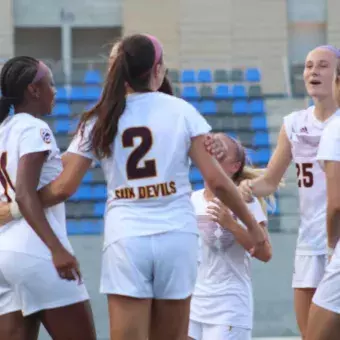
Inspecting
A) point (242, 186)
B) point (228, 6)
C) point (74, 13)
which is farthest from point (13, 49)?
point (242, 186)

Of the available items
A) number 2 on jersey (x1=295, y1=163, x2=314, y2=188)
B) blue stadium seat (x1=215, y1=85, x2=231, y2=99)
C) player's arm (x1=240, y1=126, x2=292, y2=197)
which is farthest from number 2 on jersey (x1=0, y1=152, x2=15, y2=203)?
blue stadium seat (x1=215, y1=85, x2=231, y2=99)

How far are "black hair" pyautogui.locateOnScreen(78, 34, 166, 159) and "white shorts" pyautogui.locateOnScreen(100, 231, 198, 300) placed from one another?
15.5 inches

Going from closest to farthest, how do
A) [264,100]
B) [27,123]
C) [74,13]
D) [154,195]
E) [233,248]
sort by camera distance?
[154,195] < [27,123] < [233,248] < [264,100] < [74,13]

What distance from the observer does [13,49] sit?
16453 mm

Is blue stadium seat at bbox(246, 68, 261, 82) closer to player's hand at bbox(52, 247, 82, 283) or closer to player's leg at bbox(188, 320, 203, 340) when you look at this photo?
player's leg at bbox(188, 320, 203, 340)

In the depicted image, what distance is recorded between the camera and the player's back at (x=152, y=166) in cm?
456

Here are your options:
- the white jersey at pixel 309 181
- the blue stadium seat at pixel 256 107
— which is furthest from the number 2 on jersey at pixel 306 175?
the blue stadium seat at pixel 256 107

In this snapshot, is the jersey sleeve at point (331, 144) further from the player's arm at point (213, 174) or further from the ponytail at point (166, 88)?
the ponytail at point (166, 88)

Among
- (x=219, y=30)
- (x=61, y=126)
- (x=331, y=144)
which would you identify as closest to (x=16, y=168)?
(x=331, y=144)

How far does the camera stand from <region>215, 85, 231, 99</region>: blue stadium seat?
15602 millimetres

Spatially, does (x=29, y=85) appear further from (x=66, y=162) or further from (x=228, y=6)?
(x=228, y=6)

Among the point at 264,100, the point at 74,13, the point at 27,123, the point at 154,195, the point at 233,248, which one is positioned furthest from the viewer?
the point at 74,13

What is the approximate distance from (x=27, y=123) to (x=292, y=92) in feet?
37.3

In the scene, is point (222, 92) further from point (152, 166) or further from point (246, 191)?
point (152, 166)
